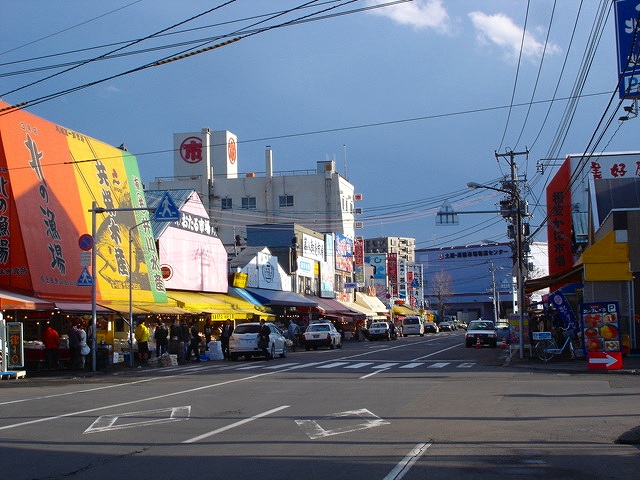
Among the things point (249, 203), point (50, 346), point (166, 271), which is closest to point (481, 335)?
point (166, 271)

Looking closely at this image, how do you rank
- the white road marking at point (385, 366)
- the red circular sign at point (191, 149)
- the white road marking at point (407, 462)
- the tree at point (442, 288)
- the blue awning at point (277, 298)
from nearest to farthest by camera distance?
the white road marking at point (407, 462)
the white road marking at point (385, 366)
the blue awning at point (277, 298)
the red circular sign at point (191, 149)
the tree at point (442, 288)

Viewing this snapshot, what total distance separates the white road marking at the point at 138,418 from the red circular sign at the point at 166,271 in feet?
85.9

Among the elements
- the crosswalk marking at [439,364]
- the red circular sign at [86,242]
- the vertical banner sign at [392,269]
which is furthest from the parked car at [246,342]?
the vertical banner sign at [392,269]

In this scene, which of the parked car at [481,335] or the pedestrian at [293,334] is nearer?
the parked car at [481,335]

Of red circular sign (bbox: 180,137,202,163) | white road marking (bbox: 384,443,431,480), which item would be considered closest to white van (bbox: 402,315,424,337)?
red circular sign (bbox: 180,137,202,163)

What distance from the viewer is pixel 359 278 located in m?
79.4

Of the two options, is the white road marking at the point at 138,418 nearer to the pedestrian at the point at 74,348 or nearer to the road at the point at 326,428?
the road at the point at 326,428

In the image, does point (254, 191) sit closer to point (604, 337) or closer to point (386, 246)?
point (604, 337)

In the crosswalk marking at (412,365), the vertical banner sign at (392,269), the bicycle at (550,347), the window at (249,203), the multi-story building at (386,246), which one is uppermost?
the multi-story building at (386,246)

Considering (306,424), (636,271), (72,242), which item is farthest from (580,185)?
(306,424)

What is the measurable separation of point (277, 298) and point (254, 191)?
31711mm

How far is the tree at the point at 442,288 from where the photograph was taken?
130587 millimetres

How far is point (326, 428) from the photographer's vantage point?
12.4 metres

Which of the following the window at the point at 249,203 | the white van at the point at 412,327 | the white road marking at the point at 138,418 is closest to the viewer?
the white road marking at the point at 138,418
